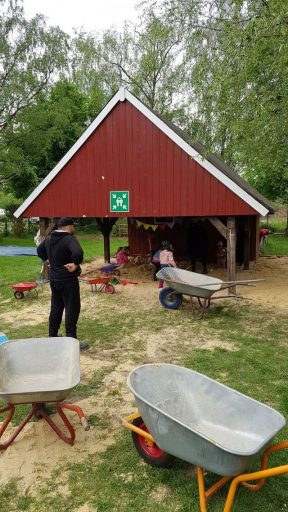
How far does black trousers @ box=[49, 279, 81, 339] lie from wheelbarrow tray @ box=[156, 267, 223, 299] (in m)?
2.77

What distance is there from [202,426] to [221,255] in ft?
35.7

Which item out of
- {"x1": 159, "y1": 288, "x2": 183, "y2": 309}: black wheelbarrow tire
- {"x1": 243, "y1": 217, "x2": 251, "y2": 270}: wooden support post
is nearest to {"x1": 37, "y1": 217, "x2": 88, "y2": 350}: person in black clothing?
{"x1": 159, "y1": 288, "x2": 183, "y2": 309}: black wheelbarrow tire

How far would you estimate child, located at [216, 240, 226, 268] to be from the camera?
45.2 feet

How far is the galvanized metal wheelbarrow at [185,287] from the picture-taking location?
7.79m

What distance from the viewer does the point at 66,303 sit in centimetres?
559

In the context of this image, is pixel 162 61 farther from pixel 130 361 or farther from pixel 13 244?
pixel 130 361

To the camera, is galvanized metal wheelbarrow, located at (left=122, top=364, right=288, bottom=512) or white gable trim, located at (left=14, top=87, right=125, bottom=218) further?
white gable trim, located at (left=14, top=87, right=125, bottom=218)

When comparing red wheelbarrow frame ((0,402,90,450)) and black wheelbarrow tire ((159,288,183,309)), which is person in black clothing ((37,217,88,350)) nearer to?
red wheelbarrow frame ((0,402,90,450))

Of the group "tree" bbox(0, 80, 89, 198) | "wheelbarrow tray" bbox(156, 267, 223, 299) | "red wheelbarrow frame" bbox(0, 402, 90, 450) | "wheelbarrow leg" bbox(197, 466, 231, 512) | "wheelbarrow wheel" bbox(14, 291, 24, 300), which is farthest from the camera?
"tree" bbox(0, 80, 89, 198)

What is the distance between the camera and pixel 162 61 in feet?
73.7

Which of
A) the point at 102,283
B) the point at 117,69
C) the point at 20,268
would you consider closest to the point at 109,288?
the point at 102,283

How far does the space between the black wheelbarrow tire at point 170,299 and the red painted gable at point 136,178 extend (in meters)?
2.30

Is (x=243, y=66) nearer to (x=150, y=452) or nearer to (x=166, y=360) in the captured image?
(x=166, y=360)

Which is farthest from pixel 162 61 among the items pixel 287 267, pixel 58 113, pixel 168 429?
pixel 168 429
